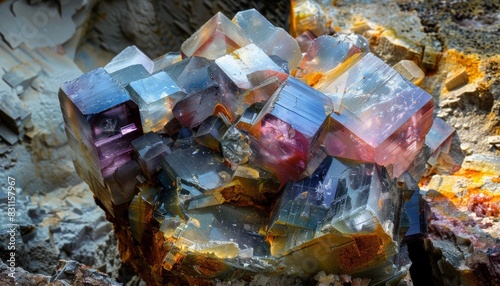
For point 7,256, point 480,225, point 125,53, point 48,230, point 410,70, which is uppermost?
point 125,53

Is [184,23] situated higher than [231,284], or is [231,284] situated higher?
[231,284]

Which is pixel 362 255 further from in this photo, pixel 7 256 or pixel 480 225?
pixel 7 256

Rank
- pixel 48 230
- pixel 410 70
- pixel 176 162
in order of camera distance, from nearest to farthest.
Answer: pixel 176 162, pixel 410 70, pixel 48 230

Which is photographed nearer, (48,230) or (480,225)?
(480,225)

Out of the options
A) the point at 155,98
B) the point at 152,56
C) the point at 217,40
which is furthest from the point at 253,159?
the point at 152,56

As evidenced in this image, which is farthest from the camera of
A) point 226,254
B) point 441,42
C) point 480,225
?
point 441,42

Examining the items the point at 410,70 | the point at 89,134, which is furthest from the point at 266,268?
the point at 410,70

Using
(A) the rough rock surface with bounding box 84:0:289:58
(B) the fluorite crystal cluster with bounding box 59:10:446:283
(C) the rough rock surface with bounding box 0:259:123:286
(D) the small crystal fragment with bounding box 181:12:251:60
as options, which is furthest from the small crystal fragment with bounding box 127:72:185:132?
(A) the rough rock surface with bounding box 84:0:289:58

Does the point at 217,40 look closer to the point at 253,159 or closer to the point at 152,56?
the point at 253,159
